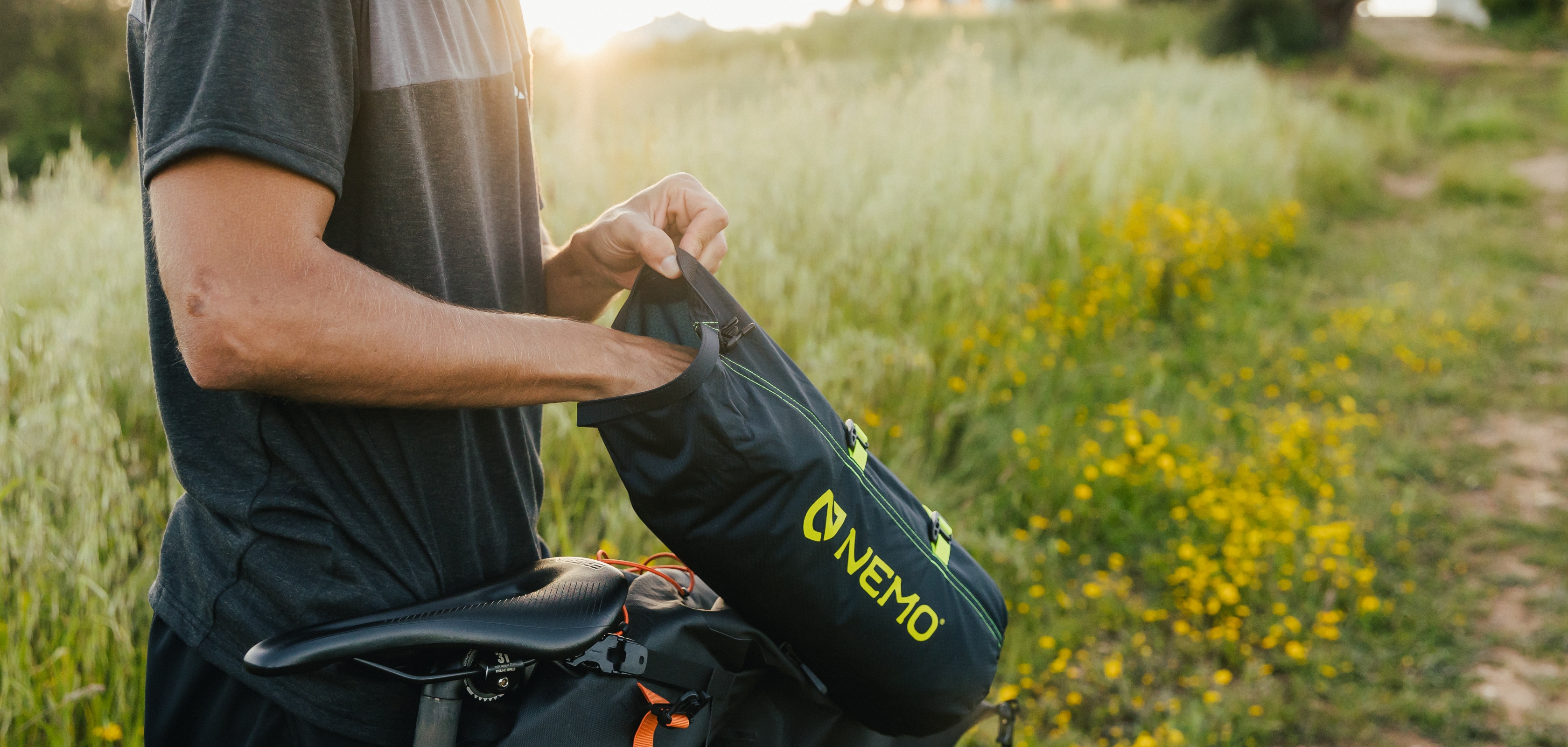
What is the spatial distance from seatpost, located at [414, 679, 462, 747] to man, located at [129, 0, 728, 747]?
4 cm

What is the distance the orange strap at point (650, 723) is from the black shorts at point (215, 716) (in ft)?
0.48

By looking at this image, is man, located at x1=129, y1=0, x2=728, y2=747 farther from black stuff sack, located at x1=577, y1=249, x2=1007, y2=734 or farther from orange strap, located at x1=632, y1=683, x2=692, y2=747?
orange strap, located at x1=632, y1=683, x2=692, y2=747

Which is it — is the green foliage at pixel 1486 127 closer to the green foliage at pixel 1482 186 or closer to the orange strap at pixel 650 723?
the green foliage at pixel 1482 186

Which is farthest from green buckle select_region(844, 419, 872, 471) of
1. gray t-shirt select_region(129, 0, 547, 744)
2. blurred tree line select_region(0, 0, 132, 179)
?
blurred tree line select_region(0, 0, 132, 179)

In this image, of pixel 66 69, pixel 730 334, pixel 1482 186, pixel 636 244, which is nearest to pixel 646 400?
pixel 730 334

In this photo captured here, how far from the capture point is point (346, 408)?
988 millimetres

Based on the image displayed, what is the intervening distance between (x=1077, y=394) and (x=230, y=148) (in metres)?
4.00

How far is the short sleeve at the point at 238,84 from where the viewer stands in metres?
0.77

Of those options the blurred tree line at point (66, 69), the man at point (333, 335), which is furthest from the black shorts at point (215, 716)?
the blurred tree line at point (66, 69)

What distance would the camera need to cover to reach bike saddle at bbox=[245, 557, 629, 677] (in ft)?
2.93

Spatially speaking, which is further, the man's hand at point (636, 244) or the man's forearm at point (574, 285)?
the man's forearm at point (574, 285)

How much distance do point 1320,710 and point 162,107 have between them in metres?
3.04

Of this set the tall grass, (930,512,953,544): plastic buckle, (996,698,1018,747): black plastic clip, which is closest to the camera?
(930,512,953,544): plastic buckle

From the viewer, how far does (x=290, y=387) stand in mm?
848
